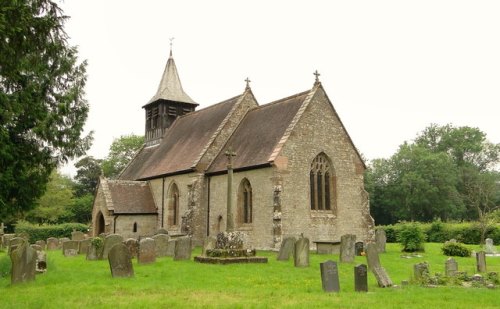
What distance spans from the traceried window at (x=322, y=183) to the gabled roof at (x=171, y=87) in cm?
1683

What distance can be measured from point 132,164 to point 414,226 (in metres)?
22.6

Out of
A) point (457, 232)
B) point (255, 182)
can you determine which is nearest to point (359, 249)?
point (255, 182)

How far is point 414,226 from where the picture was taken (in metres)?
24.3

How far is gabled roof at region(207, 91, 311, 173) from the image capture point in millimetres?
24172

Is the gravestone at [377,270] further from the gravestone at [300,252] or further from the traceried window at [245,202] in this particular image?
the traceried window at [245,202]

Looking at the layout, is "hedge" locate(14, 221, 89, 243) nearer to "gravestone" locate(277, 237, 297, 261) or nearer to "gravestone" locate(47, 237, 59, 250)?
"gravestone" locate(47, 237, 59, 250)

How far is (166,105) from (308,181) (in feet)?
57.8

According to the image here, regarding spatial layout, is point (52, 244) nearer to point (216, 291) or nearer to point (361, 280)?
point (216, 291)

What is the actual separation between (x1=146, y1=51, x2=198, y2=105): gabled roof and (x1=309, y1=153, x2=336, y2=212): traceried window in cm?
1683

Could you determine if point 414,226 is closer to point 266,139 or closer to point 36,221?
point 266,139

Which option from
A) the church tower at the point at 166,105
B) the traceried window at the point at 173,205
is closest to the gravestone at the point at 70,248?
the traceried window at the point at 173,205

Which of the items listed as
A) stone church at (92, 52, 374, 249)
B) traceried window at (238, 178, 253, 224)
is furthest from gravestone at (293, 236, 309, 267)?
traceried window at (238, 178, 253, 224)

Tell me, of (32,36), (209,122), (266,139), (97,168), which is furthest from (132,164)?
(97,168)

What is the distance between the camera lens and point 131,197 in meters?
31.2
